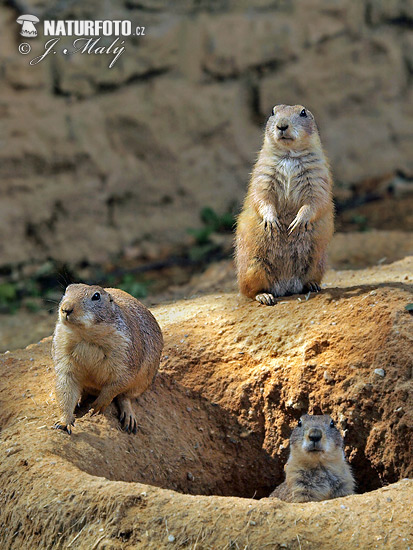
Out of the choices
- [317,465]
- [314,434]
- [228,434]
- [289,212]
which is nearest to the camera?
[314,434]

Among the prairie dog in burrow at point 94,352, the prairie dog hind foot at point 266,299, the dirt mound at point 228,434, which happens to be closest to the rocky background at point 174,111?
the dirt mound at point 228,434

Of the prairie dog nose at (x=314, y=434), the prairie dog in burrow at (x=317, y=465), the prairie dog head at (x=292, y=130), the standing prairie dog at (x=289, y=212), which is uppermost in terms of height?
the prairie dog head at (x=292, y=130)

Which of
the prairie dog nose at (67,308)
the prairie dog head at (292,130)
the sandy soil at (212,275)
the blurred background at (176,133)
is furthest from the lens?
the blurred background at (176,133)

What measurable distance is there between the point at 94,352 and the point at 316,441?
1.50 metres

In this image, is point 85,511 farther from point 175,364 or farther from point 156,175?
point 156,175

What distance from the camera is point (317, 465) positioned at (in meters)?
4.93

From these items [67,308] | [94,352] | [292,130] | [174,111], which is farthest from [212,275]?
[67,308]

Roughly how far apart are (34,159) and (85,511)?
613cm

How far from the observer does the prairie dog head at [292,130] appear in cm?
571

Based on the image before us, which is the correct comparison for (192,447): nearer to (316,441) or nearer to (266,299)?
(316,441)

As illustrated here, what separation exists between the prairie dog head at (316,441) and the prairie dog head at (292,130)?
6.79 feet

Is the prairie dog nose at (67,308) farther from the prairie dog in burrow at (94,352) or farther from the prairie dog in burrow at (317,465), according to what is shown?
the prairie dog in burrow at (317,465)

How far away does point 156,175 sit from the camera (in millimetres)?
9703

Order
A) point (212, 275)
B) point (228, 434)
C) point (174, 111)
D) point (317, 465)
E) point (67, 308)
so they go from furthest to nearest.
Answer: point (174, 111)
point (212, 275)
point (228, 434)
point (317, 465)
point (67, 308)
